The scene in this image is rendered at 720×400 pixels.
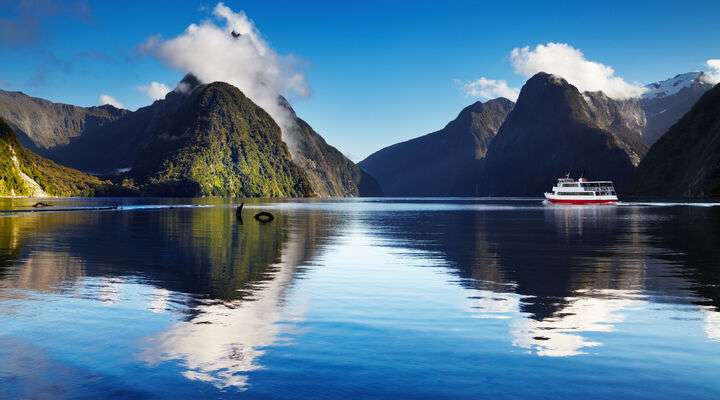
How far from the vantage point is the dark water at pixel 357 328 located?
49.3 feet

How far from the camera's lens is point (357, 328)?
21797 mm

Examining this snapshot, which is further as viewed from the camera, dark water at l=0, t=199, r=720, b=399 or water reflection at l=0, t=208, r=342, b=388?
water reflection at l=0, t=208, r=342, b=388

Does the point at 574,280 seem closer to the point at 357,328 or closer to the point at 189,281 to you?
the point at 357,328

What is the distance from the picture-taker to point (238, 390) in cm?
1445

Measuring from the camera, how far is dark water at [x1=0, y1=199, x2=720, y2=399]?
15023 millimetres

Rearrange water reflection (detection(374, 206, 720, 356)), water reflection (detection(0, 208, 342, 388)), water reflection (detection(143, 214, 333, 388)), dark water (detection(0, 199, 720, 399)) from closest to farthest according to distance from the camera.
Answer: dark water (detection(0, 199, 720, 399))
water reflection (detection(143, 214, 333, 388))
water reflection (detection(0, 208, 342, 388))
water reflection (detection(374, 206, 720, 356))

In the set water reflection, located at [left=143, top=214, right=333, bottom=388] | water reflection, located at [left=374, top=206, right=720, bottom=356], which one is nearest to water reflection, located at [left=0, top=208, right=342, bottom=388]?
water reflection, located at [left=143, top=214, right=333, bottom=388]

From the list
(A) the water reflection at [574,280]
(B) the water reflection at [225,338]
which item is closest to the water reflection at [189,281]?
(B) the water reflection at [225,338]

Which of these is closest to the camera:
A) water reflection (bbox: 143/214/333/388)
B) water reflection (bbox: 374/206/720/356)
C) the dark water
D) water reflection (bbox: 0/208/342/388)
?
the dark water

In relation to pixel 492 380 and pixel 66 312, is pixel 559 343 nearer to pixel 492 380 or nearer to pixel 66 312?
pixel 492 380

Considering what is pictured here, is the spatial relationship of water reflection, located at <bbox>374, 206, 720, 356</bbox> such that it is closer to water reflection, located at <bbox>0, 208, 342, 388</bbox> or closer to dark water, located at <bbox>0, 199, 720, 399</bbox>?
dark water, located at <bbox>0, 199, 720, 399</bbox>

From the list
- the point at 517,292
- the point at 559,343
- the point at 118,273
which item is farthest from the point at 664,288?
the point at 118,273

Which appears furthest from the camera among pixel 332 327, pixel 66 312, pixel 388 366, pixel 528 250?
pixel 528 250

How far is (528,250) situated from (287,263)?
22.4 m
